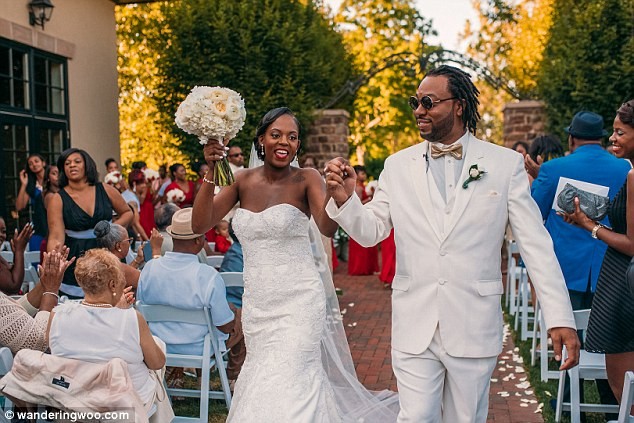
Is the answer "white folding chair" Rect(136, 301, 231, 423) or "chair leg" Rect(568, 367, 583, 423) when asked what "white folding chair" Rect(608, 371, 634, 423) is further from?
"white folding chair" Rect(136, 301, 231, 423)

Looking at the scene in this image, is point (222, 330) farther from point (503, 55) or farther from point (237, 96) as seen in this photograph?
point (503, 55)

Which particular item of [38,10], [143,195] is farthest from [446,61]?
[38,10]

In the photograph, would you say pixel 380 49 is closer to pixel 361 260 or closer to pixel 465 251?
pixel 361 260

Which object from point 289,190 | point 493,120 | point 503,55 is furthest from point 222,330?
point 493,120

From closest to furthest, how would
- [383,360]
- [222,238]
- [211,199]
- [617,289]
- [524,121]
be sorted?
[617,289] → [211,199] → [383,360] → [222,238] → [524,121]

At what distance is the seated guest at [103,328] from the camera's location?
3.62m

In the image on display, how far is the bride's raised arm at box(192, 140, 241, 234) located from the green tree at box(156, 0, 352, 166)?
33.4 ft

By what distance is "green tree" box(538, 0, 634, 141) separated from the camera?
1306 cm

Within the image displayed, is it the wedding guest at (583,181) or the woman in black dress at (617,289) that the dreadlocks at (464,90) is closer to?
the woman in black dress at (617,289)

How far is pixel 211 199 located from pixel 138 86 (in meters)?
20.5

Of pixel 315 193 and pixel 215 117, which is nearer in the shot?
pixel 215 117

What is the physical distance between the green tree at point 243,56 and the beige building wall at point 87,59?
1.36 m

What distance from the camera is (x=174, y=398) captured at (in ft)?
18.3

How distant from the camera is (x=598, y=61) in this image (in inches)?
527
